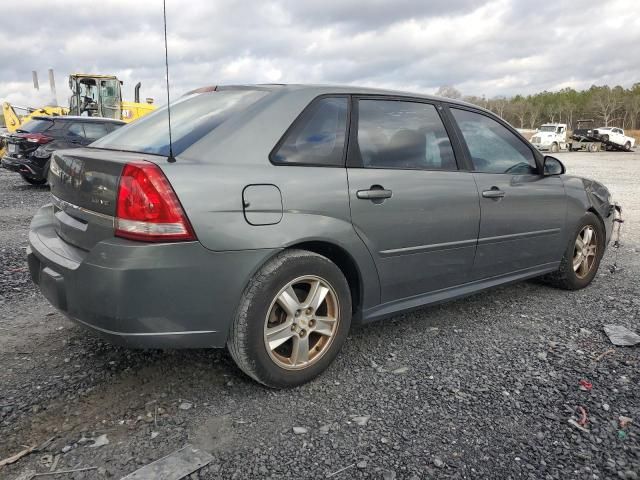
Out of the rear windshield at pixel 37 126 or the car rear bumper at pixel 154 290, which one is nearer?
the car rear bumper at pixel 154 290

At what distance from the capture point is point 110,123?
1126 centimetres

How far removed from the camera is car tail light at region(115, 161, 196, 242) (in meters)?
2.21

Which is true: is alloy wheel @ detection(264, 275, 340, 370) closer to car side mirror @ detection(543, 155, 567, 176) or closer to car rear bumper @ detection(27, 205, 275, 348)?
car rear bumper @ detection(27, 205, 275, 348)

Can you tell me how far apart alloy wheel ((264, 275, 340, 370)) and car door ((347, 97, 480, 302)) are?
1.26 feet

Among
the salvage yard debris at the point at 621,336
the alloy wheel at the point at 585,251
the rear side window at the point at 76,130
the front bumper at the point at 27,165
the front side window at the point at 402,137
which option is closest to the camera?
the front side window at the point at 402,137

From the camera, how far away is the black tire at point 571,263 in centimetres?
437

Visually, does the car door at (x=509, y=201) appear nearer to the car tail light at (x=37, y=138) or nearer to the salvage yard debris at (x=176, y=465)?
Answer: the salvage yard debris at (x=176, y=465)

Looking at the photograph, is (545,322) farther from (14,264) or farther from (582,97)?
(582,97)

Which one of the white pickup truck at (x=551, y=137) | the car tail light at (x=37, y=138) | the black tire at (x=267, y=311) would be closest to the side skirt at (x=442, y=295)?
the black tire at (x=267, y=311)

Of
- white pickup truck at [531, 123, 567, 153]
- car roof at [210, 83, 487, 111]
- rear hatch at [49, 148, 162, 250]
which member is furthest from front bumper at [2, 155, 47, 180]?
white pickup truck at [531, 123, 567, 153]

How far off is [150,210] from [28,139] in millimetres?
9944

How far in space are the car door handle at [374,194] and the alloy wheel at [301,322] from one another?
Result: 0.52 m

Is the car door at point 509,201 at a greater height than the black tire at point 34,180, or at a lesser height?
greater

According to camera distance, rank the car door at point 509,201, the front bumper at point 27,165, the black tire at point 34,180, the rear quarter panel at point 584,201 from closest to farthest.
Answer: the car door at point 509,201 → the rear quarter panel at point 584,201 → the front bumper at point 27,165 → the black tire at point 34,180
